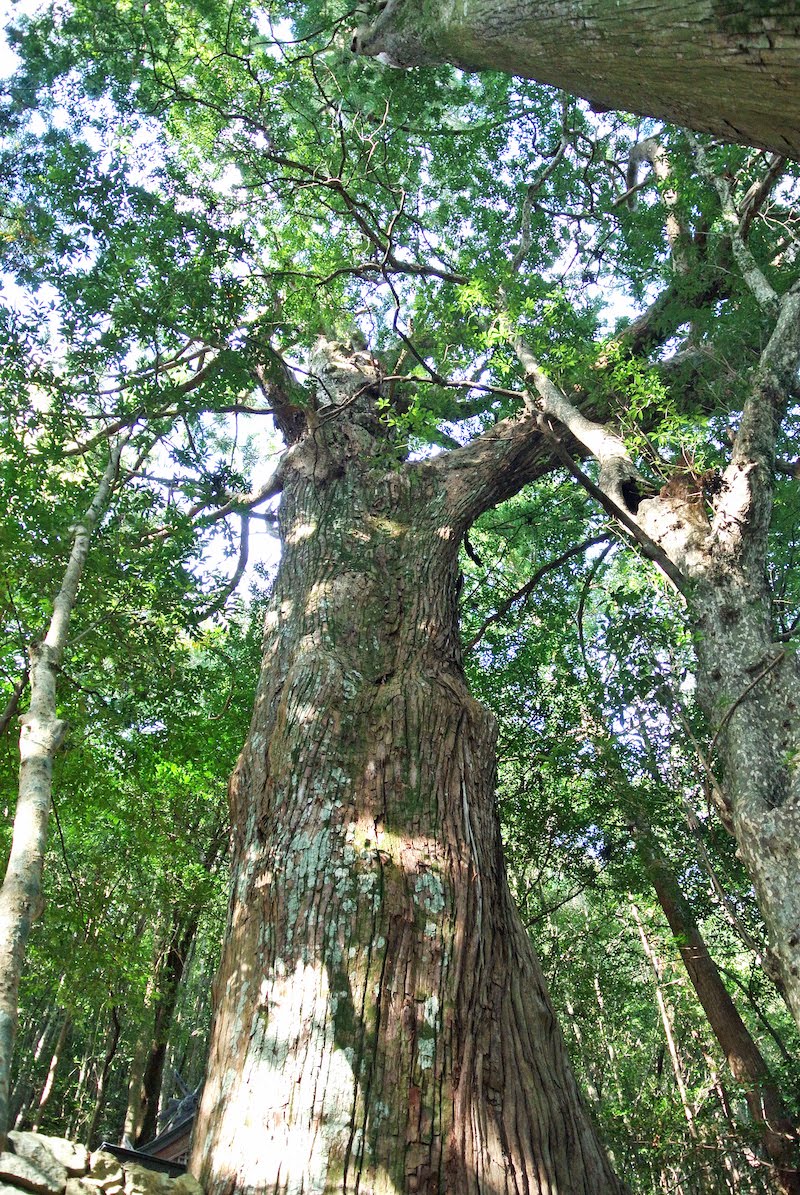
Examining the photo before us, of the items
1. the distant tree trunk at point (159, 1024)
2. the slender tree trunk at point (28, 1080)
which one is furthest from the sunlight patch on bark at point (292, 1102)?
the slender tree trunk at point (28, 1080)

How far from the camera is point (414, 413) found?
5.41 meters

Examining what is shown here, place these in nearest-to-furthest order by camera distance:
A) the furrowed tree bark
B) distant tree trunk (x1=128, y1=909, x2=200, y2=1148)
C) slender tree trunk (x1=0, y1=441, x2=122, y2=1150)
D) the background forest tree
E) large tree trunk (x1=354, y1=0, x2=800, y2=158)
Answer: large tree trunk (x1=354, y1=0, x2=800, y2=158) < slender tree trunk (x1=0, y1=441, x2=122, y2=1150) < the furrowed tree bark < the background forest tree < distant tree trunk (x1=128, y1=909, x2=200, y2=1148)

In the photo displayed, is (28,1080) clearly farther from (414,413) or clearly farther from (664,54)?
(664,54)

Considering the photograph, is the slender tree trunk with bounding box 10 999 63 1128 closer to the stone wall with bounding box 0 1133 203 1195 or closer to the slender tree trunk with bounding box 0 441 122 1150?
the slender tree trunk with bounding box 0 441 122 1150

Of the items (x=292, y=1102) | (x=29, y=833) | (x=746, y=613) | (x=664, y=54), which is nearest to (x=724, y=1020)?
(x=746, y=613)

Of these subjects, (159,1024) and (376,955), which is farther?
(159,1024)

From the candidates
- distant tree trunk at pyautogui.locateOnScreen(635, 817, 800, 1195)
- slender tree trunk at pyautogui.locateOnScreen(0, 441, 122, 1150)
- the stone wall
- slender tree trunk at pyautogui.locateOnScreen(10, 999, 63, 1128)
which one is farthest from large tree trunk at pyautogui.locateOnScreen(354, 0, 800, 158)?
slender tree trunk at pyautogui.locateOnScreen(10, 999, 63, 1128)

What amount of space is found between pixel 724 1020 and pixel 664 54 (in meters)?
7.18

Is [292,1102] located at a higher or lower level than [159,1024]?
lower

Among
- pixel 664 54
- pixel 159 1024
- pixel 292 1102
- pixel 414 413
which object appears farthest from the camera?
pixel 159 1024

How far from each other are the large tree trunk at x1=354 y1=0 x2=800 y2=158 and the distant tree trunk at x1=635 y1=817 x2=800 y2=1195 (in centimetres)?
580

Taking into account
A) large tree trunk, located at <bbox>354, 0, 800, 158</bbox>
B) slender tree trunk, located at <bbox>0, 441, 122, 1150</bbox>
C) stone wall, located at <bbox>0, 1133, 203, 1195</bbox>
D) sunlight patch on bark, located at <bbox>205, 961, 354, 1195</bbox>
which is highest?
large tree trunk, located at <bbox>354, 0, 800, 158</bbox>

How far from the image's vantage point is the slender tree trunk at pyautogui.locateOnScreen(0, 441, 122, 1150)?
2348mm

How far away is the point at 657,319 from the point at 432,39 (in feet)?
14.7
